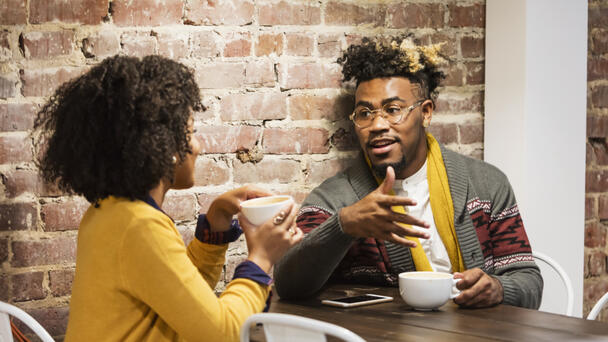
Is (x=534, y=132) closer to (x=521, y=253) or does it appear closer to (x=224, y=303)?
(x=521, y=253)

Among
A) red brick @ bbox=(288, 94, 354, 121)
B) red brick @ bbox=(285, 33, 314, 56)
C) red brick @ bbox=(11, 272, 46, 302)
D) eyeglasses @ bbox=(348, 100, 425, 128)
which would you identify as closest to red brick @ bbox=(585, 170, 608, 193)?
eyeglasses @ bbox=(348, 100, 425, 128)

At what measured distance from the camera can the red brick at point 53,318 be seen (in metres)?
1.98

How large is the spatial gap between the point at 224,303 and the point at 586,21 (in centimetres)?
190

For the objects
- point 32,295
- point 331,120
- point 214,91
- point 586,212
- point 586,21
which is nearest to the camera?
point 32,295

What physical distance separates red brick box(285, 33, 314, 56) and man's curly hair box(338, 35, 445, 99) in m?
0.11

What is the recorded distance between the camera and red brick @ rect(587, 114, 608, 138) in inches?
106

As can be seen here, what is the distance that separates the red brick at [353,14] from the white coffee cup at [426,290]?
1068mm

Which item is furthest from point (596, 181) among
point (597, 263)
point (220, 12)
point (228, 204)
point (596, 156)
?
point (228, 204)

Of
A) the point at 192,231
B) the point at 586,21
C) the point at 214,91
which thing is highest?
the point at 586,21

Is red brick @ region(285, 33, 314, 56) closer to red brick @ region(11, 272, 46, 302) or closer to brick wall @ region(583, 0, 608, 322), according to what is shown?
red brick @ region(11, 272, 46, 302)

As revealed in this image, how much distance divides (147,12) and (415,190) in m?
1.03

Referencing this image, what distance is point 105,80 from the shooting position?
128cm

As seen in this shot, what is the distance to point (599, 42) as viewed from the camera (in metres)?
2.70

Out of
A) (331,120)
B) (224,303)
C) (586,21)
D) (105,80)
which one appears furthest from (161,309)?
(586,21)
